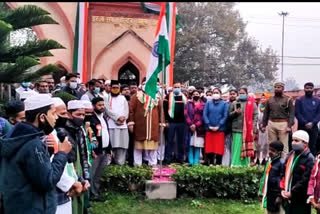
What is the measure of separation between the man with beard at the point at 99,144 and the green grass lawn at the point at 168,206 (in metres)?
0.28

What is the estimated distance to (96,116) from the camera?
21.6ft

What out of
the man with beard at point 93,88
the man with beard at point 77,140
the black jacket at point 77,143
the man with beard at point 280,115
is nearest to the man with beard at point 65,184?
the black jacket at point 77,143

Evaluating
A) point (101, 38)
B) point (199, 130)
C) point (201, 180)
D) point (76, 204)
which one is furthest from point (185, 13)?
point (76, 204)

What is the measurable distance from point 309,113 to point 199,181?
292cm

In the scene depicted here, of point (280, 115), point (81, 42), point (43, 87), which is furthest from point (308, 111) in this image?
point (81, 42)

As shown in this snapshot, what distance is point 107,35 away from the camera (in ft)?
53.8

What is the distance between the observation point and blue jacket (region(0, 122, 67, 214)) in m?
3.02

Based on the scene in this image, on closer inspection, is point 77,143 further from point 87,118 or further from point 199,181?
point 199,181

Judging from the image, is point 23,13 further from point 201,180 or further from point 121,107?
point 201,180

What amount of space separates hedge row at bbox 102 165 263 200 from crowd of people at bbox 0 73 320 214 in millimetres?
340

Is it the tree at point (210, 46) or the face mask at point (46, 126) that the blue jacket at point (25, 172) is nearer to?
the face mask at point (46, 126)

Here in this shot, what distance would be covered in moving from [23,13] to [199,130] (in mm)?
4156

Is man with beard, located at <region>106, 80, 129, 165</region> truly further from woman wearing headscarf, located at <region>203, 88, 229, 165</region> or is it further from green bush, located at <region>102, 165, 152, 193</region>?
woman wearing headscarf, located at <region>203, 88, 229, 165</region>

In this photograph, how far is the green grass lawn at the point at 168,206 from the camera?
6.77m
